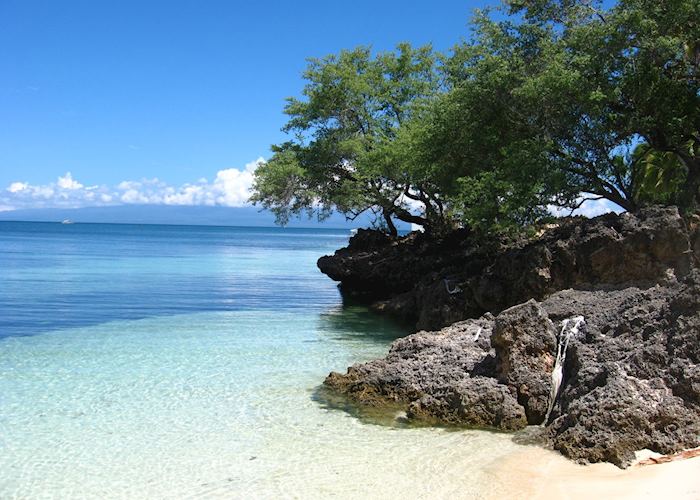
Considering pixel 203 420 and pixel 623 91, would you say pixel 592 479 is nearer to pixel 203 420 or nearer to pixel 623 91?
pixel 203 420

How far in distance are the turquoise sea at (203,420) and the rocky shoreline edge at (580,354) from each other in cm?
77

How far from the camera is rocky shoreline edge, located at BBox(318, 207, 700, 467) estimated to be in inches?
294

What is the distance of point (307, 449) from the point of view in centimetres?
802

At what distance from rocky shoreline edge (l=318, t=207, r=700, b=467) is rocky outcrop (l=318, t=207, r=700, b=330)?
0.03m

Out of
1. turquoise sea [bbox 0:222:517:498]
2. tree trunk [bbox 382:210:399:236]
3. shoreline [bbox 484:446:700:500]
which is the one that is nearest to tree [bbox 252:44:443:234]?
tree trunk [bbox 382:210:399:236]

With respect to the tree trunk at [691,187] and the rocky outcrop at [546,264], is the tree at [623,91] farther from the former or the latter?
the rocky outcrop at [546,264]

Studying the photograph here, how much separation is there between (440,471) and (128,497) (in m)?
3.40

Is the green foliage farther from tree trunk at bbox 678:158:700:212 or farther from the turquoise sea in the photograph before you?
the turquoise sea

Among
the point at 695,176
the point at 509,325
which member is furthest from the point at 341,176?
the point at 509,325

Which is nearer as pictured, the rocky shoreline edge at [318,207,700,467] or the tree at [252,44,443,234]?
the rocky shoreline edge at [318,207,700,467]

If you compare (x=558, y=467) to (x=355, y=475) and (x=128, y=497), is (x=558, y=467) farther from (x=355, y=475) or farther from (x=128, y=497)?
(x=128, y=497)

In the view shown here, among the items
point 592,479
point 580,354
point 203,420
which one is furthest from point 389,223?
point 592,479

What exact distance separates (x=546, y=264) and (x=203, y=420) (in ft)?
29.7

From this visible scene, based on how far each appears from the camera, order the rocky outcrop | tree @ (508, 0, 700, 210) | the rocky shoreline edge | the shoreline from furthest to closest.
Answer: tree @ (508, 0, 700, 210) < the rocky outcrop < the rocky shoreline edge < the shoreline
